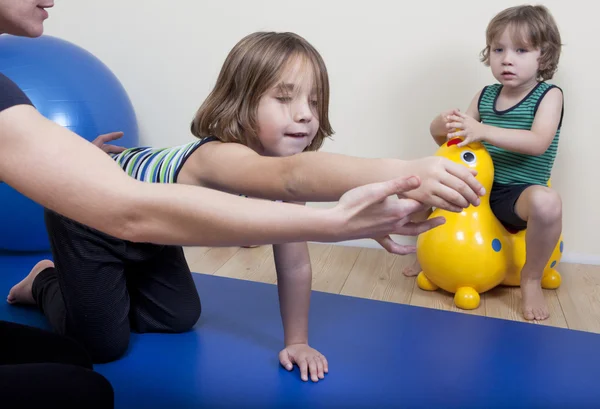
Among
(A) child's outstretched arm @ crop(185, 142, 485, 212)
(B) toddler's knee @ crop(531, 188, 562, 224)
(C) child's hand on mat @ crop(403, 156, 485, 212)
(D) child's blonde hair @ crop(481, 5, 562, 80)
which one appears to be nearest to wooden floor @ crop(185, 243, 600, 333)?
(B) toddler's knee @ crop(531, 188, 562, 224)

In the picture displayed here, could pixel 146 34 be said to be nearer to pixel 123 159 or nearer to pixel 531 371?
pixel 123 159

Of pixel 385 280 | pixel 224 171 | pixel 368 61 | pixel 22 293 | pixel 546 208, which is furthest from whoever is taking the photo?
pixel 368 61

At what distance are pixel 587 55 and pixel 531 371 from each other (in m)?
1.11

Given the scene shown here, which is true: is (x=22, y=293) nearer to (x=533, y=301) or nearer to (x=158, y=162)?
(x=158, y=162)

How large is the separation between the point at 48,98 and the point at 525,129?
1.35 m

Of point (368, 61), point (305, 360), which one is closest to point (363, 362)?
point (305, 360)

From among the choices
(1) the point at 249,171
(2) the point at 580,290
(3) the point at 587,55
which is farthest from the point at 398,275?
(1) the point at 249,171

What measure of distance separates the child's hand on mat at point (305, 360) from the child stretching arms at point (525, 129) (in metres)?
0.69

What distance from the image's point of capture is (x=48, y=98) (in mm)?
1761

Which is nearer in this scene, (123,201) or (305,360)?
(123,201)

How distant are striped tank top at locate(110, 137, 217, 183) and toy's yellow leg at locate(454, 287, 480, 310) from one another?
87cm

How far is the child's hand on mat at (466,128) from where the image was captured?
163 cm

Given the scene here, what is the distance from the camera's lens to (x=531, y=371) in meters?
1.18

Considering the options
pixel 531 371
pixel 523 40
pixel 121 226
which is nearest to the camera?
pixel 121 226
